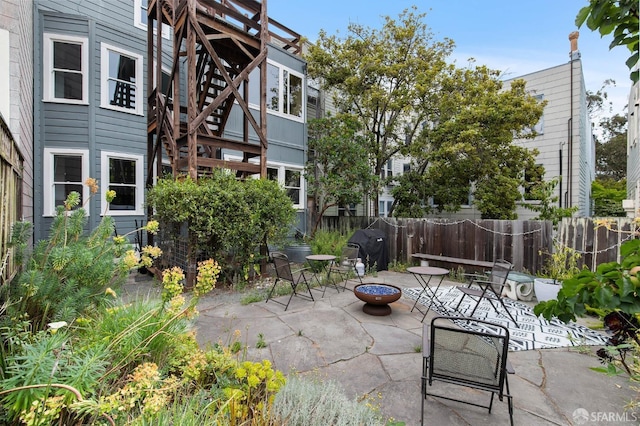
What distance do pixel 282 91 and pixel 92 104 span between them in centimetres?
565

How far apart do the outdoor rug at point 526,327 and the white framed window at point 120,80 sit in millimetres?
9317

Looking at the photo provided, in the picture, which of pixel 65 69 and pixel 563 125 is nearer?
pixel 65 69

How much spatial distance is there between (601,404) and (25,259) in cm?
514

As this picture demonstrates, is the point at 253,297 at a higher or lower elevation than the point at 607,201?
lower

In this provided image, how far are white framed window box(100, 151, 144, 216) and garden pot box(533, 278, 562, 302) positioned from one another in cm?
956

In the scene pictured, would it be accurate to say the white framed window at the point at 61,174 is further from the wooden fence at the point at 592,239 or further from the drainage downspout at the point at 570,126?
the drainage downspout at the point at 570,126

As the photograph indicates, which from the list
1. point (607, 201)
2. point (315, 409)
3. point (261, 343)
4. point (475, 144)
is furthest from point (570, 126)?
point (315, 409)

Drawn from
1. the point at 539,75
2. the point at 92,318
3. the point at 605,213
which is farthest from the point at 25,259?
the point at 605,213

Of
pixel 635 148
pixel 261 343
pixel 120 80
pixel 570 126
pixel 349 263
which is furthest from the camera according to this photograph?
pixel 570 126

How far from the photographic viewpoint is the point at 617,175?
27.0m

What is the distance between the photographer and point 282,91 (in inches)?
428

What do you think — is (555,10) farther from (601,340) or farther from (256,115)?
(256,115)

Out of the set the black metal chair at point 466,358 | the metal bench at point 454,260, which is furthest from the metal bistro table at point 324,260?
the black metal chair at point 466,358

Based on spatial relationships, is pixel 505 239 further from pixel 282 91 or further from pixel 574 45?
pixel 574 45
